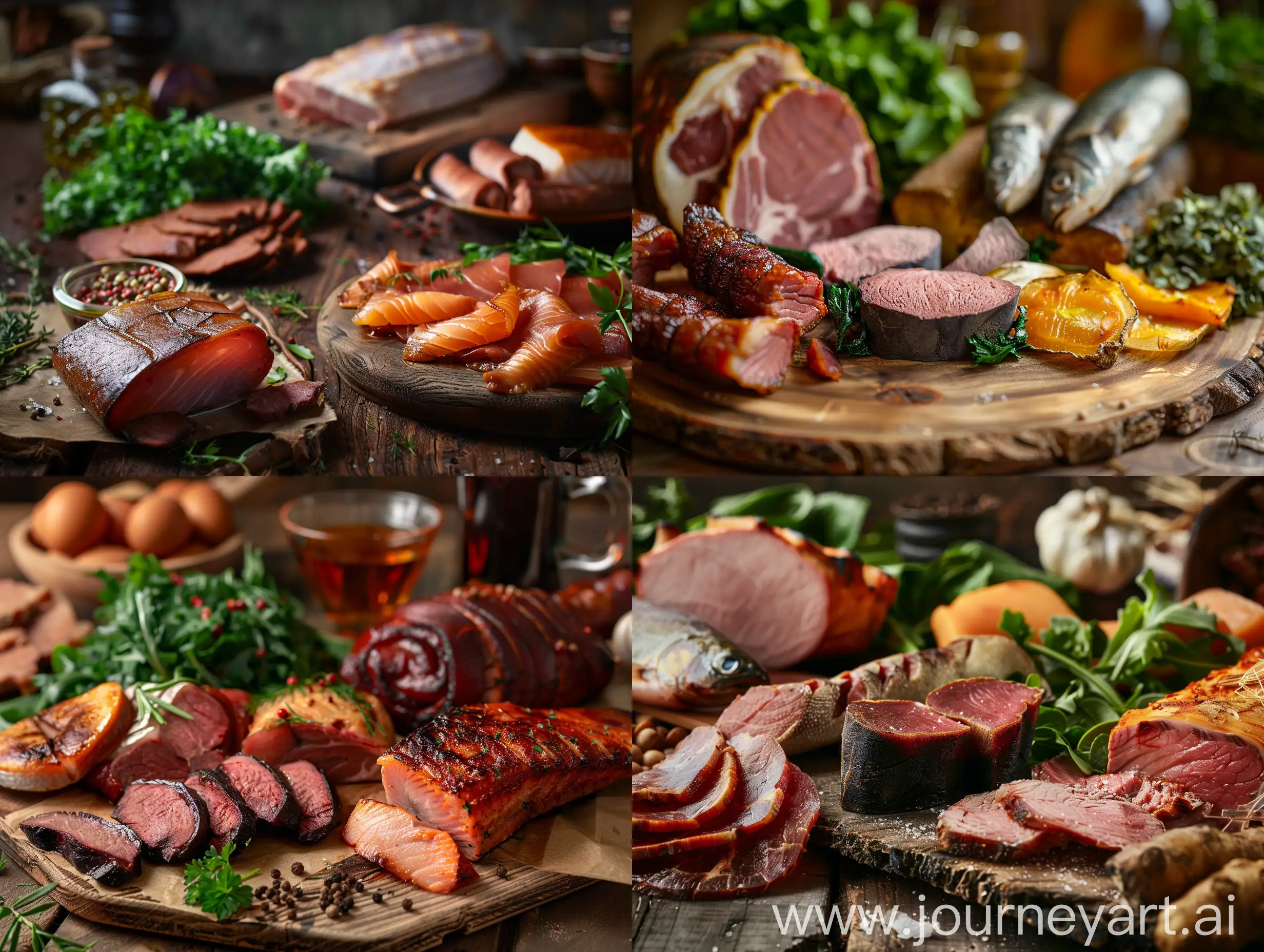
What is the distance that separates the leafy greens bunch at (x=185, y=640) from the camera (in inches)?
71.6

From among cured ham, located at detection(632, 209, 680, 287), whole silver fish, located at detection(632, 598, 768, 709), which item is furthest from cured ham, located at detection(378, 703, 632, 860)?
cured ham, located at detection(632, 209, 680, 287)

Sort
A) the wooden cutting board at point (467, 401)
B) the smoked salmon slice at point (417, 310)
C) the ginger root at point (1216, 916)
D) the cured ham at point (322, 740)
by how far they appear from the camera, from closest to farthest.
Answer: the ginger root at point (1216, 916)
the wooden cutting board at point (467, 401)
the smoked salmon slice at point (417, 310)
the cured ham at point (322, 740)

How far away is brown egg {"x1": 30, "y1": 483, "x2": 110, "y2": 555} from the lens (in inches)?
85.1

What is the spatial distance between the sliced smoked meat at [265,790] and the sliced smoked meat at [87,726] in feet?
0.59

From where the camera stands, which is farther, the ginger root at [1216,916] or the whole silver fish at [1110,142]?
the whole silver fish at [1110,142]

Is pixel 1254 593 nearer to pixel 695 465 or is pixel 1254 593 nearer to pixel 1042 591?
pixel 1042 591

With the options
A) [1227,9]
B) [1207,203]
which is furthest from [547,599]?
[1227,9]

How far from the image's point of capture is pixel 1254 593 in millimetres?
2029

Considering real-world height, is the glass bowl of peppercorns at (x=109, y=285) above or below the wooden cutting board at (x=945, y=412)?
above

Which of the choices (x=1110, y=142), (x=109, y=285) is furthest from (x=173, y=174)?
(x=1110, y=142)

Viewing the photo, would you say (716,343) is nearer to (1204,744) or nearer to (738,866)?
(738,866)

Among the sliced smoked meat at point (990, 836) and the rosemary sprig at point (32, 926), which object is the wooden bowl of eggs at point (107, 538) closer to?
the rosemary sprig at point (32, 926)

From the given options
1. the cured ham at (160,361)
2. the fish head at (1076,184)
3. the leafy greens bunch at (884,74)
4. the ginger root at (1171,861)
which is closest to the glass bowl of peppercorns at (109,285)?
the cured ham at (160,361)

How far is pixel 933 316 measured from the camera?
127cm
